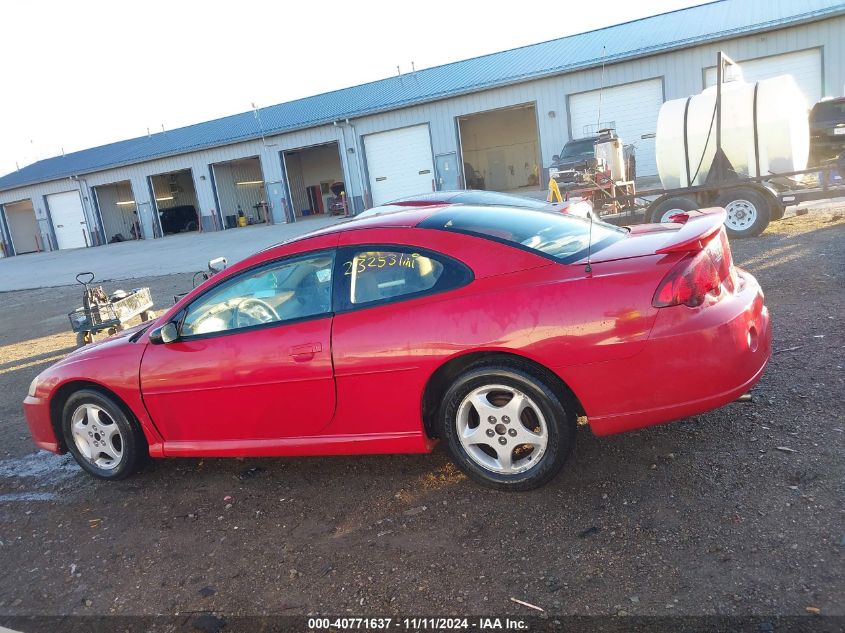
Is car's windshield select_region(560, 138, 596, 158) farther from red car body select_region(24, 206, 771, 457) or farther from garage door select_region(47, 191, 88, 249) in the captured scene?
garage door select_region(47, 191, 88, 249)

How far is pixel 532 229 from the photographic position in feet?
12.4

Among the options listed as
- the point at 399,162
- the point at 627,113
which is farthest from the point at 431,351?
the point at 399,162

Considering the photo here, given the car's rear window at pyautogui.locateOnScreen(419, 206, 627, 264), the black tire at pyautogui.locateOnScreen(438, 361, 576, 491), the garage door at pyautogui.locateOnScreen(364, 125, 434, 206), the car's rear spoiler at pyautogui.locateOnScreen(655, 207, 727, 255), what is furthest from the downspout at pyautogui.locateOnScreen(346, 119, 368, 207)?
the black tire at pyautogui.locateOnScreen(438, 361, 576, 491)

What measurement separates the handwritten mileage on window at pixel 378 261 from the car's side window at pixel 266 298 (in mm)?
139

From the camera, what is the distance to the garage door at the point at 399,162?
27.4m

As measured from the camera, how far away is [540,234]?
3.72 m

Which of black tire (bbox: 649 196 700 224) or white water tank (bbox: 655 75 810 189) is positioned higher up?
white water tank (bbox: 655 75 810 189)

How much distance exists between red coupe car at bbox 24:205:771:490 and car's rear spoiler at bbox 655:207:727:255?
0.04 feet

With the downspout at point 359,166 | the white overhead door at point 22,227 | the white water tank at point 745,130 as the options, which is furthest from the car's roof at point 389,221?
the white overhead door at point 22,227

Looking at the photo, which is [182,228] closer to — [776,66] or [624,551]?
[776,66]

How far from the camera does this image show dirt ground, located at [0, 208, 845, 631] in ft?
8.93

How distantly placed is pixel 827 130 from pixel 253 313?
1376cm

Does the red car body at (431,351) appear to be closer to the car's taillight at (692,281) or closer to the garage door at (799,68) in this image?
the car's taillight at (692,281)

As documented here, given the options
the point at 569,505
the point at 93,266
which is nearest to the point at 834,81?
the point at 569,505
